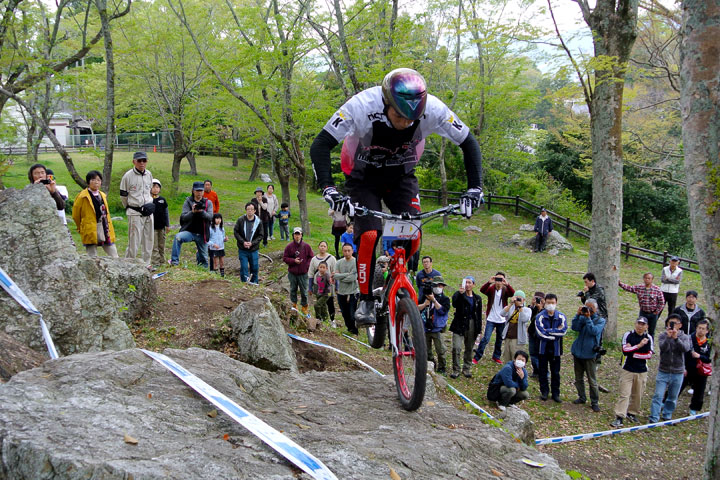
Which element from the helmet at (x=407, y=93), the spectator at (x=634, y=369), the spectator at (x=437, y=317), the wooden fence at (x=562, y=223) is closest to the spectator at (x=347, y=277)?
the spectator at (x=437, y=317)

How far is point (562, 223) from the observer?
29562 mm

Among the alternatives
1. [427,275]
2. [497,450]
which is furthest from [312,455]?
[427,275]

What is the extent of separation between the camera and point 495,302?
39.2 ft

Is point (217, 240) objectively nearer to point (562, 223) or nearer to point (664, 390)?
point (664, 390)

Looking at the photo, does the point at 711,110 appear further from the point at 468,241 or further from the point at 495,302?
the point at 468,241

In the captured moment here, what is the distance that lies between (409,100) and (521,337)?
26.8ft

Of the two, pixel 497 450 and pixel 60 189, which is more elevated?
pixel 60 189

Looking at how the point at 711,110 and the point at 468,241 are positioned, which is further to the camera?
the point at 468,241

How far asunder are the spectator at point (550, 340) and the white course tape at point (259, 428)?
8.23m

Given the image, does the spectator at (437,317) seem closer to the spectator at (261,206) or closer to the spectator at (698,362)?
the spectator at (698,362)

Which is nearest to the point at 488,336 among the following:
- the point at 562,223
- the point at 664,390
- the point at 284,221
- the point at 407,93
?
the point at 664,390

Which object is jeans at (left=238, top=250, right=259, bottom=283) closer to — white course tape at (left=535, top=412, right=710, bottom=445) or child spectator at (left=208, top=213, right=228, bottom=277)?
child spectator at (left=208, top=213, right=228, bottom=277)

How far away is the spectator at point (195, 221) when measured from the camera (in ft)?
40.6

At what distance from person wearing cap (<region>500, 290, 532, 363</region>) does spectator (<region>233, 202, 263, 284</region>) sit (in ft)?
19.6
